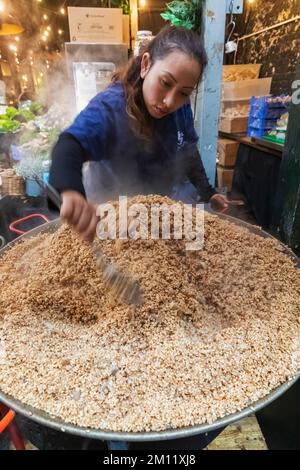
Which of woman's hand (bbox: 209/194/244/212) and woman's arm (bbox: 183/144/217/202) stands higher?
woman's arm (bbox: 183/144/217/202)

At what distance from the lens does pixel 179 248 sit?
3.41 feet

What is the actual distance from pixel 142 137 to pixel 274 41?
4.39m

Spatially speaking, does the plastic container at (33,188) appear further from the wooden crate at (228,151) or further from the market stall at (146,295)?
the wooden crate at (228,151)

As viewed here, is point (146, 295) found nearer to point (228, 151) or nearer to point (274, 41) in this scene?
point (228, 151)

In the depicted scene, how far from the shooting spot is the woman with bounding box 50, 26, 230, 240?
1.14 metres

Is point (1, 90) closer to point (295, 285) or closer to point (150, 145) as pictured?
point (150, 145)

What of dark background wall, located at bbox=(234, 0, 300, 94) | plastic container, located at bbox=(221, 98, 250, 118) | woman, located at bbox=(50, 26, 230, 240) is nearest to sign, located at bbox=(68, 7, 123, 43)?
plastic container, located at bbox=(221, 98, 250, 118)

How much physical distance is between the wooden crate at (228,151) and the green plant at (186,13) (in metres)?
2.08

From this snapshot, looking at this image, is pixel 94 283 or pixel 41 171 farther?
pixel 41 171

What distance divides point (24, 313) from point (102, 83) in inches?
126

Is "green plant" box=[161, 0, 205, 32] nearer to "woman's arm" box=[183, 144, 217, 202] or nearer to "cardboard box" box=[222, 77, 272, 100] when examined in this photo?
"woman's arm" box=[183, 144, 217, 202]

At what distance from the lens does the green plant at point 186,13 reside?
2451 millimetres

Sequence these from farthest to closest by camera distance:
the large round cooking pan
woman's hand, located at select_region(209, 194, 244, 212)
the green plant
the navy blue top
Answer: the green plant
woman's hand, located at select_region(209, 194, 244, 212)
the navy blue top
the large round cooking pan
